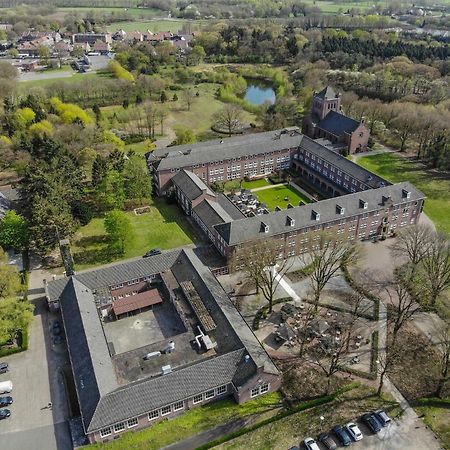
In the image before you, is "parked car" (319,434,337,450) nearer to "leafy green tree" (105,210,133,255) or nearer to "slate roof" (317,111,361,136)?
"leafy green tree" (105,210,133,255)

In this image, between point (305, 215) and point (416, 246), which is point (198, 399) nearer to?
point (305, 215)

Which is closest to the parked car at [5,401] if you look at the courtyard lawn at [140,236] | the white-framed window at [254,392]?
the courtyard lawn at [140,236]

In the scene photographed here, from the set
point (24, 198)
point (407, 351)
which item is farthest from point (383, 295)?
point (24, 198)

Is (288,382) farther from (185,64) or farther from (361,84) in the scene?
(185,64)

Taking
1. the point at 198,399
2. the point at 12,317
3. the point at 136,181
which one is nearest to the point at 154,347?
the point at 198,399

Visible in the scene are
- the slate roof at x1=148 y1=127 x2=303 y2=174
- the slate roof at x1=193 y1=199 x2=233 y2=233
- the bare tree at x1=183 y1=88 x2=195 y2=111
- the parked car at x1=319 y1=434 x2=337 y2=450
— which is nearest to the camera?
the parked car at x1=319 y1=434 x2=337 y2=450

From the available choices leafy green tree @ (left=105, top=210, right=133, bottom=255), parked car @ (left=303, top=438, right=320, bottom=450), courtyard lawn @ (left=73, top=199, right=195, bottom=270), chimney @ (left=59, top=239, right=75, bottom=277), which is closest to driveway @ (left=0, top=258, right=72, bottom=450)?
chimney @ (left=59, top=239, right=75, bottom=277)
